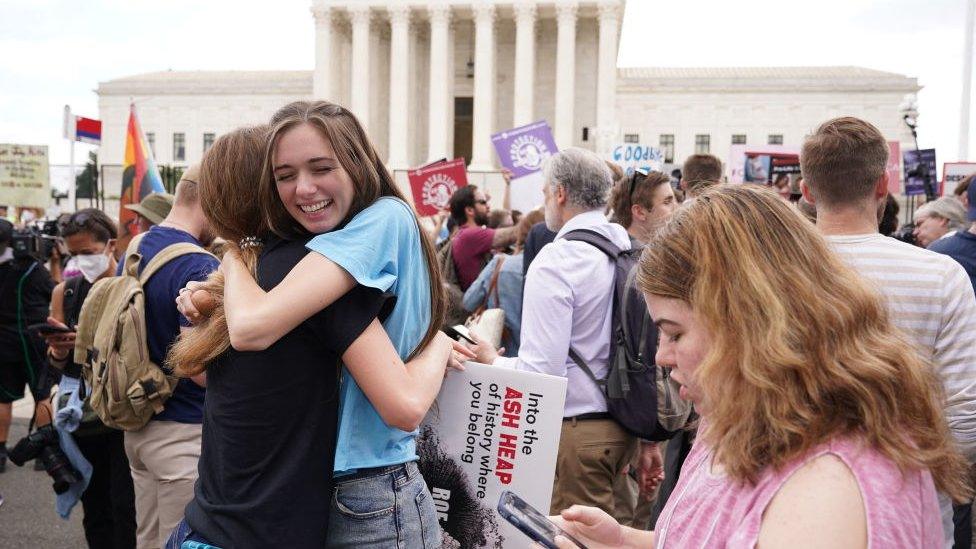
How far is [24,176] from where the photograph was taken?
1233cm

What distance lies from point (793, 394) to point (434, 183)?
31.1 feet

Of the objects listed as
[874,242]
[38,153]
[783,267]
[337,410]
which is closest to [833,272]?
[783,267]

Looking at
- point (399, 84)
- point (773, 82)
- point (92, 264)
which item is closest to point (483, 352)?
point (92, 264)

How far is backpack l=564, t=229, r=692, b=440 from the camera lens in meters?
3.12

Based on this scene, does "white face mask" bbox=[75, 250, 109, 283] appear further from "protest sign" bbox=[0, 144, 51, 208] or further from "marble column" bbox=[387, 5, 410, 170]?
"marble column" bbox=[387, 5, 410, 170]

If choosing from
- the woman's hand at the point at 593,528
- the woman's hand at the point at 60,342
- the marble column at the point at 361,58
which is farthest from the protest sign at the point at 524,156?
the marble column at the point at 361,58

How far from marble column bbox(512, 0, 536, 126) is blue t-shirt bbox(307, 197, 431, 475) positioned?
138ft

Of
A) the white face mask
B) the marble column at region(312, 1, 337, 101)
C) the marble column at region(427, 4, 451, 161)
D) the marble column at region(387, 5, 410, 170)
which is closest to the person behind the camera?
the white face mask

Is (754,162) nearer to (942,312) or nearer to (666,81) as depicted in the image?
(942,312)

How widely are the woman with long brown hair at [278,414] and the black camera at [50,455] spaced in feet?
6.69

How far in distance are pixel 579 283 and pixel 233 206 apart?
1666 millimetres

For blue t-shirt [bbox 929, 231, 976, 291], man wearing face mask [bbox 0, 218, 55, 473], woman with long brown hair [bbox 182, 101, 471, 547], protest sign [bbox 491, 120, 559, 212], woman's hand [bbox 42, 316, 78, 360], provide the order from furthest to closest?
protest sign [bbox 491, 120, 559, 212] < man wearing face mask [bbox 0, 218, 55, 473] < woman's hand [bbox 42, 316, 78, 360] < blue t-shirt [bbox 929, 231, 976, 291] < woman with long brown hair [bbox 182, 101, 471, 547]

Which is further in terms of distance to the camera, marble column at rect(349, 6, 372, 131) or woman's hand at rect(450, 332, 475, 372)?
marble column at rect(349, 6, 372, 131)

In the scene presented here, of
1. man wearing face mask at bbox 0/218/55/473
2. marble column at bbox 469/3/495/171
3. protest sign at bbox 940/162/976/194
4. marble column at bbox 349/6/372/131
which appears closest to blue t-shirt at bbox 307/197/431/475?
man wearing face mask at bbox 0/218/55/473
